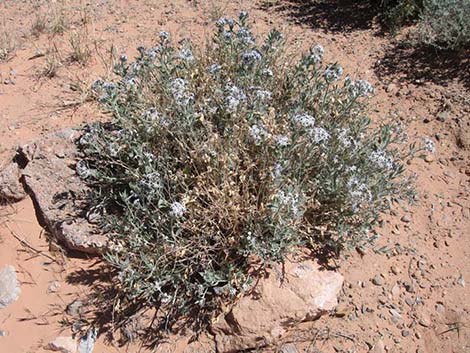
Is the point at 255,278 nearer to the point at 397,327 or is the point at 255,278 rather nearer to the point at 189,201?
the point at 189,201

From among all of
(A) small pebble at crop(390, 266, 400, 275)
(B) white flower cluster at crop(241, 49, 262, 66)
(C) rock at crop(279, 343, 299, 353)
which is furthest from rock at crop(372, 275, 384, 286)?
(B) white flower cluster at crop(241, 49, 262, 66)

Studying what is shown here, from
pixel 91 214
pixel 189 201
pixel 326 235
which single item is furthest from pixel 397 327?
pixel 91 214

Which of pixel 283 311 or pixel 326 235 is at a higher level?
pixel 326 235

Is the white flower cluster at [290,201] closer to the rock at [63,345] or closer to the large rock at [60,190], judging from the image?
the large rock at [60,190]

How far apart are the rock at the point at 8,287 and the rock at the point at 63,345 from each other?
525mm

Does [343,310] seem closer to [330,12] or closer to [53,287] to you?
[53,287]

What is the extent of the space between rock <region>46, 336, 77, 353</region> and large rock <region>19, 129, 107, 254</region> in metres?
0.64

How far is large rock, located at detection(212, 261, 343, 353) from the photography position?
324 cm

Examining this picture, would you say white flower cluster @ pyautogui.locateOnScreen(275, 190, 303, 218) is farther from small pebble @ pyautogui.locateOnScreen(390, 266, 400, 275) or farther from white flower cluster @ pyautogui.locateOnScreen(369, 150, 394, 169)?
small pebble @ pyautogui.locateOnScreen(390, 266, 400, 275)

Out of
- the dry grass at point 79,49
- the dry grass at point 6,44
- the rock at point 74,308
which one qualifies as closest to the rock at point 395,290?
the rock at point 74,308

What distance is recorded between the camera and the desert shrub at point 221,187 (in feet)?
10.7

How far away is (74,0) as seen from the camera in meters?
6.86

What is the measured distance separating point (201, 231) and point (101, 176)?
984 mm

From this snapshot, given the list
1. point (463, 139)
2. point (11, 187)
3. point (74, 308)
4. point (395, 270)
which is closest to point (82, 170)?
point (11, 187)
